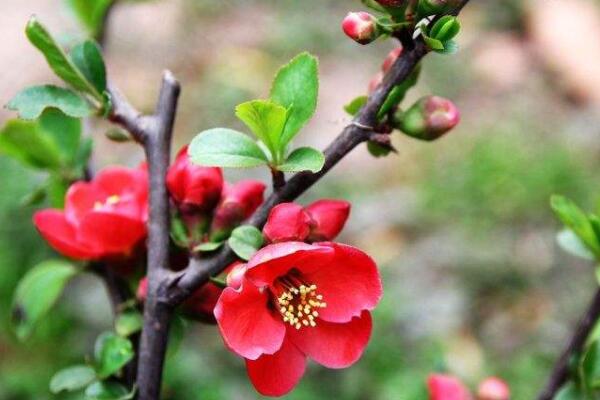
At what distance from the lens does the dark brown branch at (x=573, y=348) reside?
0.78 meters

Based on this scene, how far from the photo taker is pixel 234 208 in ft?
2.28

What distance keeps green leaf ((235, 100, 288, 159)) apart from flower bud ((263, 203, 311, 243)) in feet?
0.21

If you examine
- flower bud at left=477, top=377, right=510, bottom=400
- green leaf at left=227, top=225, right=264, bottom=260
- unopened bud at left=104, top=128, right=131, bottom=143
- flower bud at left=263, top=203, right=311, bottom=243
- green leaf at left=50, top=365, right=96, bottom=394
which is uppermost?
flower bud at left=263, top=203, right=311, bottom=243

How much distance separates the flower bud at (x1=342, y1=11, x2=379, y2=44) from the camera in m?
0.63

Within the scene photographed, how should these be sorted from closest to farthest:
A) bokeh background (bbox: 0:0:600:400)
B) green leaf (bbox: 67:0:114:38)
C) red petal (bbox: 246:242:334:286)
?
red petal (bbox: 246:242:334:286), green leaf (bbox: 67:0:114:38), bokeh background (bbox: 0:0:600:400)

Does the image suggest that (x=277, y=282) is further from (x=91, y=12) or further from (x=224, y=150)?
(x=91, y=12)

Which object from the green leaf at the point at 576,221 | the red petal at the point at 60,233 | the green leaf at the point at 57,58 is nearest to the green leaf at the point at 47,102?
the green leaf at the point at 57,58

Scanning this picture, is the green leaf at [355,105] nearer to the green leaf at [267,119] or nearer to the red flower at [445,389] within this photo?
the green leaf at [267,119]

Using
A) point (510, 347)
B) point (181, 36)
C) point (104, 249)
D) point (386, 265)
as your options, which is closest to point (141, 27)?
point (181, 36)

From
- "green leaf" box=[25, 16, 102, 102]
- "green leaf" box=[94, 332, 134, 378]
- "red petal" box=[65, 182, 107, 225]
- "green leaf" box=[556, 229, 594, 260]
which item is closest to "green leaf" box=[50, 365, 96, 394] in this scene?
"green leaf" box=[94, 332, 134, 378]

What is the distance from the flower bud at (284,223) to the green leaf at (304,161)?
28 mm

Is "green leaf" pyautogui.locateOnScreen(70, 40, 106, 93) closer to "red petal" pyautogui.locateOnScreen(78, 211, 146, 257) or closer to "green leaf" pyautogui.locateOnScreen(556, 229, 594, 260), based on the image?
"red petal" pyautogui.locateOnScreen(78, 211, 146, 257)

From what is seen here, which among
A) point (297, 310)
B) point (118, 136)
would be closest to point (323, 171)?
point (297, 310)

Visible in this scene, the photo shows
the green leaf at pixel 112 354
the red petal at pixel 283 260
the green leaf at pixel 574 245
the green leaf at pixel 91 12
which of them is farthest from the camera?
the green leaf at pixel 91 12
